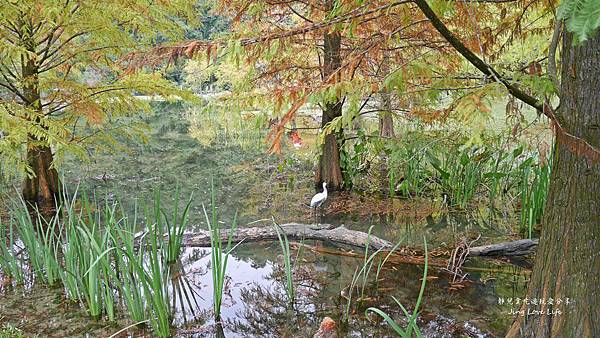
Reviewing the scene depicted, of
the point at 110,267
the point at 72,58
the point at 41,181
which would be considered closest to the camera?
the point at 110,267

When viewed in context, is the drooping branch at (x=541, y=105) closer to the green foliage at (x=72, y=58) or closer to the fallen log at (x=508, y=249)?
the fallen log at (x=508, y=249)

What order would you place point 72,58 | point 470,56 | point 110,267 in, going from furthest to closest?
1. point 72,58
2. point 110,267
3. point 470,56

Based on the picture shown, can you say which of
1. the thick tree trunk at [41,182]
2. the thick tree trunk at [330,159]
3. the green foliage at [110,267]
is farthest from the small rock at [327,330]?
the thick tree trunk at [41,182]

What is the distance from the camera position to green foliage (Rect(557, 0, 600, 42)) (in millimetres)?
934

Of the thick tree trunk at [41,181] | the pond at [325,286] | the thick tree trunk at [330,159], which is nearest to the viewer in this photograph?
the pond at [325,286]

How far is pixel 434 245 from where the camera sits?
423cm

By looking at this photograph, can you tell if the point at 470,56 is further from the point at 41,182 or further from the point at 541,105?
the point at 41,182

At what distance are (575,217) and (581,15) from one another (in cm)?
116

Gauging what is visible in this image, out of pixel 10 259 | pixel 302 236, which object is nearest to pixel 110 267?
pixel 10 259

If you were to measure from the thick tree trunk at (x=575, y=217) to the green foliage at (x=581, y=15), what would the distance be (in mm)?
929

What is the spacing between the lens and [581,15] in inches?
38.0

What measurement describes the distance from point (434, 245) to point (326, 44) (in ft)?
9.17

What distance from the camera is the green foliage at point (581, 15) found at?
3.06 ft

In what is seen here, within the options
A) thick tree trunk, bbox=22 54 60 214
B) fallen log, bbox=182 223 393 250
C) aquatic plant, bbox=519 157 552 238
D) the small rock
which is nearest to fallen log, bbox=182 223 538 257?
fallen log, bbox=182 223 393 250
